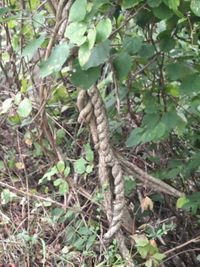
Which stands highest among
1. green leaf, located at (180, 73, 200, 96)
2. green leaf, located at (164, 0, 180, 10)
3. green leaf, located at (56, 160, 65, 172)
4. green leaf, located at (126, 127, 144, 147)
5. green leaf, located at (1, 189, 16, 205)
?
green leaf, located at (164, 0, 180, 10)

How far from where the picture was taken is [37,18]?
1616mm

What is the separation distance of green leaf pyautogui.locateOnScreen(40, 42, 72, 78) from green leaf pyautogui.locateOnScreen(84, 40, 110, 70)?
0.24 feet

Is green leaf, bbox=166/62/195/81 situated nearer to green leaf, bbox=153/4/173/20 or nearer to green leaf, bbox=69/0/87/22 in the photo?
green leaf, bbox=153/4/173/20

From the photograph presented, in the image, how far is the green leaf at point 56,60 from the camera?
146 cm

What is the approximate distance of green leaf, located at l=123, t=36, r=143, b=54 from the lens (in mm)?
1661

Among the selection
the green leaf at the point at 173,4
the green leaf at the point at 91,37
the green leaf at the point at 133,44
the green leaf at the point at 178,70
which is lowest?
the green leaf at the point at 178,70

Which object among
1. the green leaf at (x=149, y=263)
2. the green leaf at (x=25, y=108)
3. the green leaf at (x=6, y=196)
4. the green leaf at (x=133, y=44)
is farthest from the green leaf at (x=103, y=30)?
the green leaf at (x=6, y=196)

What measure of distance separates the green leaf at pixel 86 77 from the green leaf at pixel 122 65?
8cm

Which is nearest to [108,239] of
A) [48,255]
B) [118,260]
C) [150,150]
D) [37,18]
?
[118,260]

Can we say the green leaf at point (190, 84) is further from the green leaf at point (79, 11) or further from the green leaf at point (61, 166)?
the green leaf at point (61, 166)

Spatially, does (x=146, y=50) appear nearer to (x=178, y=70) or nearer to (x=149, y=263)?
(x=178, y=70)

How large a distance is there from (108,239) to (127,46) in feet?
2.37

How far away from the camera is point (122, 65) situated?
1.59m

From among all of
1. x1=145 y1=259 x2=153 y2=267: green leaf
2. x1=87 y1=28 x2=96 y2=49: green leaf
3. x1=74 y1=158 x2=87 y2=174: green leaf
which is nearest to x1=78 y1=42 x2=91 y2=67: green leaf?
x1=87 y1=28 x2=96 y2=49: green leaf
